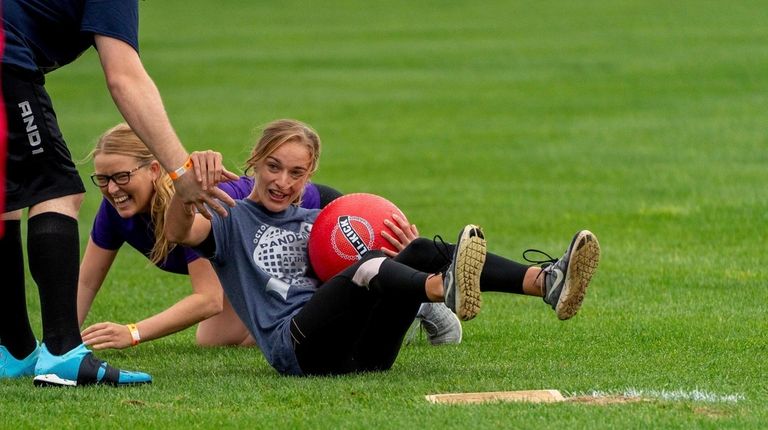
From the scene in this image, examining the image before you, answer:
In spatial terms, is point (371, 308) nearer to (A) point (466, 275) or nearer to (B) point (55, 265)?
(A) point (466, 275)

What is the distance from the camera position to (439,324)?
807cm

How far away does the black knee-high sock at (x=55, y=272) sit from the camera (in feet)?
21.4

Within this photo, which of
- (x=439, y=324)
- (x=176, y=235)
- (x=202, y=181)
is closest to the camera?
(x=202, y=181)

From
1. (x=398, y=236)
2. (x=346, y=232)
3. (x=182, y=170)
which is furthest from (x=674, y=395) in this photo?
(x=182, y=170)

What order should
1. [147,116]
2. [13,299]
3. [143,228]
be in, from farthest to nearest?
[143,228], [13,299], [147,116]

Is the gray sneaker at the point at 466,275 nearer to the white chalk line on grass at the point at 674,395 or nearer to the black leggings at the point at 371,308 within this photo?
the black leggings at the point at 371,308

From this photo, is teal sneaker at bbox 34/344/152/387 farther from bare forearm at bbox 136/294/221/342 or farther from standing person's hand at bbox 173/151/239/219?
bare forearm at bbox 136/294/221/342

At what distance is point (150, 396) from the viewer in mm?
6375

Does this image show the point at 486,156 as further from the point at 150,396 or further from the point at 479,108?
the point at 150,396

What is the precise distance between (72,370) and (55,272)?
431mm

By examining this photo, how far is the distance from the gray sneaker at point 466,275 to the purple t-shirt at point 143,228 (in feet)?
6.08

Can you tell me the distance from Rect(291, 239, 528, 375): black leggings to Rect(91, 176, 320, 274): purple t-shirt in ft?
4.10

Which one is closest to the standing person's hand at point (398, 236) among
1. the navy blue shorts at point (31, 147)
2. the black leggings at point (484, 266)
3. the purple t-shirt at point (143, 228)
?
the black leggings at point (484, 266)

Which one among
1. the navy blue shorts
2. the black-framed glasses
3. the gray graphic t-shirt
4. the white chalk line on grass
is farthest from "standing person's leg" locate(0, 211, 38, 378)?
the white chalk line on grass
